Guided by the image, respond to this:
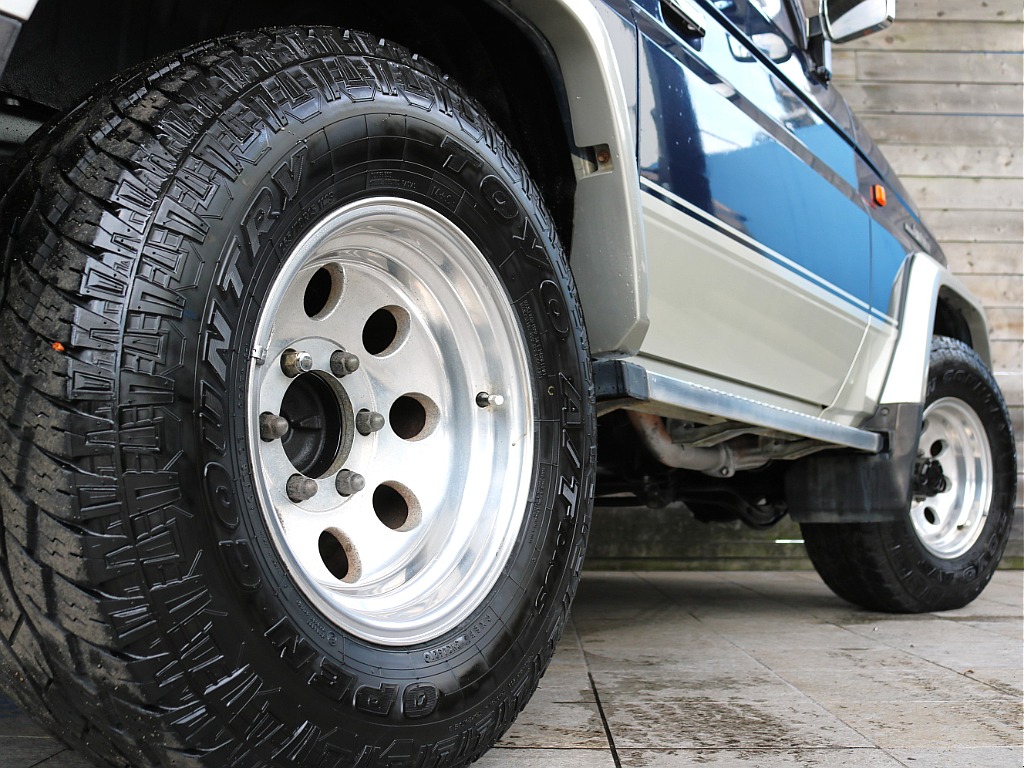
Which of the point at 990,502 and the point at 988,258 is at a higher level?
the point at 988,258

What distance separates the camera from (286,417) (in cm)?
143

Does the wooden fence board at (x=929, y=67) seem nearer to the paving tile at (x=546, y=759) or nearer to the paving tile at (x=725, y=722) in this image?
the paving tile at (x=725, y=722)

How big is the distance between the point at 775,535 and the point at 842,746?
380cm

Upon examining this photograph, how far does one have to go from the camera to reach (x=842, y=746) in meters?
1.58

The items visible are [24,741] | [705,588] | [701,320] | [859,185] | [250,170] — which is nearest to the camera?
[250,170]

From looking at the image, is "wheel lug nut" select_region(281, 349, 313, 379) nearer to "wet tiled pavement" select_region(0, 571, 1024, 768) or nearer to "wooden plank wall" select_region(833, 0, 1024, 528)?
"wet tiled pavement" select_region(0, 571, 1024, 768)

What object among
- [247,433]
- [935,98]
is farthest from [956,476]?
[247,433]

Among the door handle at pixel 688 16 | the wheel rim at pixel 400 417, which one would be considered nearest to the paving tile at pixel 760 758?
the wheel rim at pixel 400 417

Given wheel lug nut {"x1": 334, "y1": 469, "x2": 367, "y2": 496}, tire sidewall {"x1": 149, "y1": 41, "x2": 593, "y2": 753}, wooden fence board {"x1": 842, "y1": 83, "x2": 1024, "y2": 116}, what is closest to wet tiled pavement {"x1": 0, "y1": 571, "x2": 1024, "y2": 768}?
tire sidewall {"x1": 149, "y1": 41, "x2": 593, "y2": 753}

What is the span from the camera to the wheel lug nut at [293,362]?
4.51 ft

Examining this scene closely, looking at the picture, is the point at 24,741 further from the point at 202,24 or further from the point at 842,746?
the point at 842,746

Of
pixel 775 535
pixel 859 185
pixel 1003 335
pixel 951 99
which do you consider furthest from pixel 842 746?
pixel 951 99

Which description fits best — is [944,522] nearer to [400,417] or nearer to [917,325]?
[917,325]

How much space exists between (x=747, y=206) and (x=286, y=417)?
1309mm
